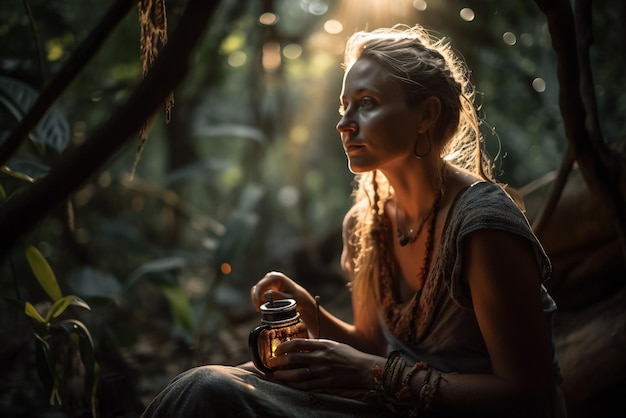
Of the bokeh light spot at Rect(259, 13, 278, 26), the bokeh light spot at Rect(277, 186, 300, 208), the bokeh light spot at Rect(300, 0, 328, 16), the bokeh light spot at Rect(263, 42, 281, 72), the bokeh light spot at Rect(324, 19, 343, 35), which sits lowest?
the bokeh light spot at Rect(277, 186, 300, 208)

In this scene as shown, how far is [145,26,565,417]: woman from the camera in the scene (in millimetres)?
1221

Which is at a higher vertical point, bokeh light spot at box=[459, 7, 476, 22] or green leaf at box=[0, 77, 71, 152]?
bokeh light spot at box=[459, 7, 476, 22]

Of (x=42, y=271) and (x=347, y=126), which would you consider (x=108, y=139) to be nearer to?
(x=347, y=126)

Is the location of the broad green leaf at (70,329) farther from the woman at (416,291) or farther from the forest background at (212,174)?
the woman at (416,291)

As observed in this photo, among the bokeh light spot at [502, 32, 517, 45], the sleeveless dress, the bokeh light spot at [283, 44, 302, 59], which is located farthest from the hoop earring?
the bokeh light spot at [283, 44, 302, 59]

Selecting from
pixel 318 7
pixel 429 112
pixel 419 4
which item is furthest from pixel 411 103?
pixel 318 7

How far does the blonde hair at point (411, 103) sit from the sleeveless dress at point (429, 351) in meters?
0.19

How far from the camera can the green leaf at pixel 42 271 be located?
5.41ft

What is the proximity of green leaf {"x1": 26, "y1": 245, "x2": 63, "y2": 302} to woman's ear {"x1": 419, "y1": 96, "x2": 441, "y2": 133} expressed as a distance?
1055mm

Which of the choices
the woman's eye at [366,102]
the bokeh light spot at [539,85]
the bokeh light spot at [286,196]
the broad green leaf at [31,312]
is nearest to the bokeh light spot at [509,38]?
the bokeh light spot at [539,85]

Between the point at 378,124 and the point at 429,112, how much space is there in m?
0.14

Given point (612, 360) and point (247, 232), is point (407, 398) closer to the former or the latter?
point (612, 360)

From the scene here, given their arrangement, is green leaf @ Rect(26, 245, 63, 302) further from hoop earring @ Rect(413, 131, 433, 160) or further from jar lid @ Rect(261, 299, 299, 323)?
hoop earring @ Rect(413, 131, 433, 160)

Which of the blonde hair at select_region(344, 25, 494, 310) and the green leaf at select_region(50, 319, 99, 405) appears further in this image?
the green leaf at select_region(50, 319, 99, 405)
